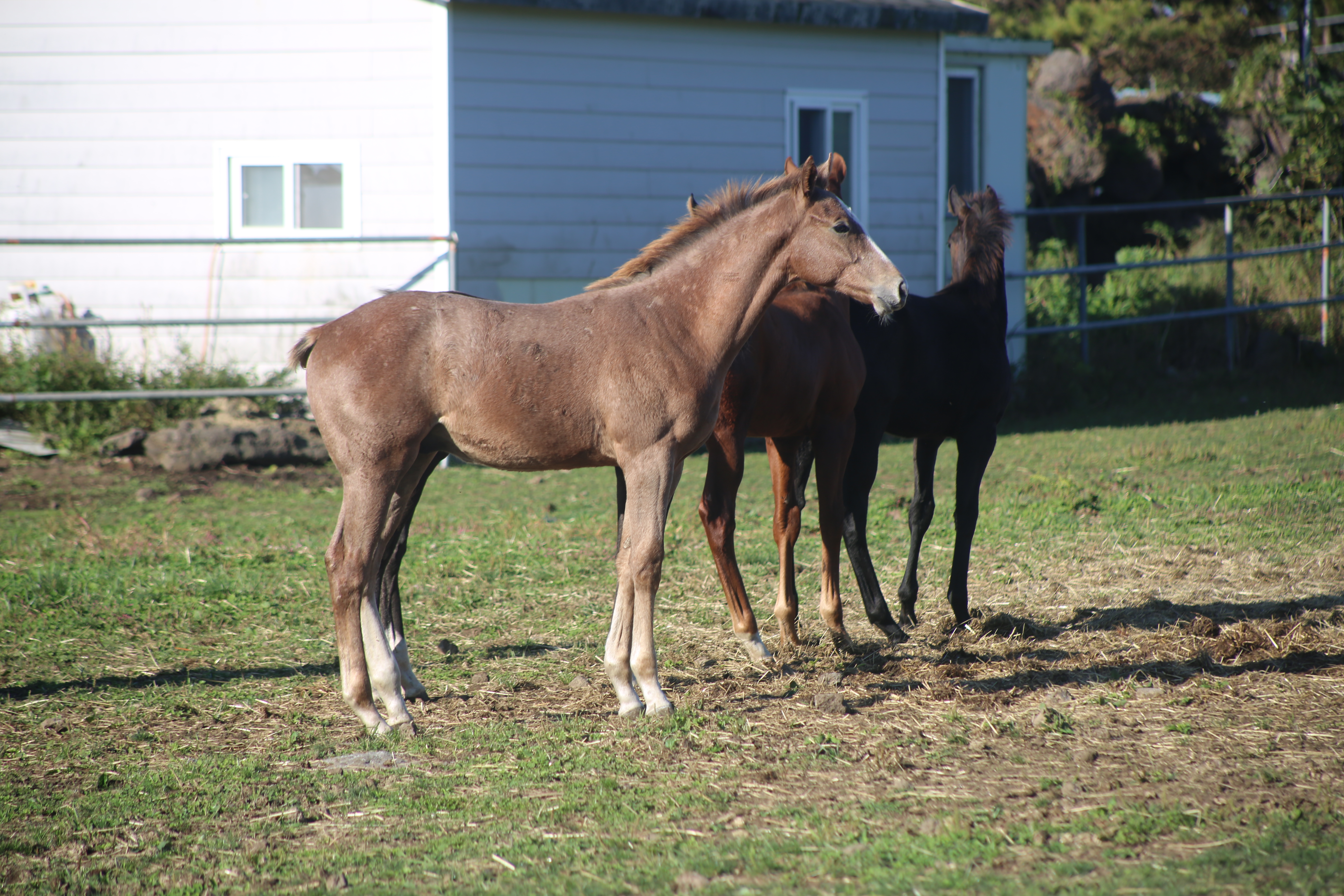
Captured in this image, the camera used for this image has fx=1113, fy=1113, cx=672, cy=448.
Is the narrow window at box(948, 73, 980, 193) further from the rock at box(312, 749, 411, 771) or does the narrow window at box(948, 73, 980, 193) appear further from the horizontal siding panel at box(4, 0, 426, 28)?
the rock at box(312, 749, 411, 771)

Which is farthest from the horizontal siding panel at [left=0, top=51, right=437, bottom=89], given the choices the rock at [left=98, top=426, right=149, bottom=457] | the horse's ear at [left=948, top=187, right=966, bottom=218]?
the horse's ear at [left=948, top=187, right=966, bottom=218]

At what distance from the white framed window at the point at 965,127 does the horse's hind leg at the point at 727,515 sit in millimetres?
11228

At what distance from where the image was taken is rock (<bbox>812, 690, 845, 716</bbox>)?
14.7 ft

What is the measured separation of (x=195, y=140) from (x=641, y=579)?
9978 millimetres

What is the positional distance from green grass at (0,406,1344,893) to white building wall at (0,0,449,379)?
14.7 feet

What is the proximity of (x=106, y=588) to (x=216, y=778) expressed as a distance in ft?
10.1

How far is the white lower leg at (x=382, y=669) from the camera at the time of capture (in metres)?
4.33

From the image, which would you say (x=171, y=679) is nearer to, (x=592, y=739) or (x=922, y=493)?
(x=592, y=739)

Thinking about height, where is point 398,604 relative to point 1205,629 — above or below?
above

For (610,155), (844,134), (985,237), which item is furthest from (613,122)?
(985,237)

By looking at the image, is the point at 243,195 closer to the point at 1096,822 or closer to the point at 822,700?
the point at 822,700

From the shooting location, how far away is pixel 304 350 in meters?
4.37

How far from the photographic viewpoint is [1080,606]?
6027 mm

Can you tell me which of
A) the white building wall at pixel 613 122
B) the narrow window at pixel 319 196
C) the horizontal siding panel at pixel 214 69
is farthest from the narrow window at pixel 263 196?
the white building wall at pixel 613 122
